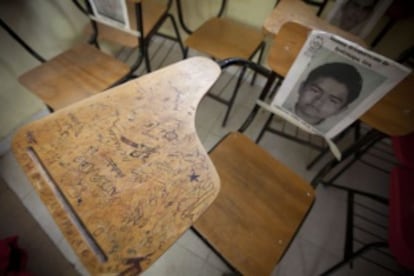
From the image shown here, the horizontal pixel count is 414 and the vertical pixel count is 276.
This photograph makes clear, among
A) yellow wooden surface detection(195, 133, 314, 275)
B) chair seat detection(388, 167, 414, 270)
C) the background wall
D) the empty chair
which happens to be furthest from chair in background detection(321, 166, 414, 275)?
the empty chair

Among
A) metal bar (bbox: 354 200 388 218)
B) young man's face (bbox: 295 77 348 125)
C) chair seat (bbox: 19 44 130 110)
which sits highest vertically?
young man's face (bbox: 295 77 348 125)

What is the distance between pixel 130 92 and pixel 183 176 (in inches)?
12.1

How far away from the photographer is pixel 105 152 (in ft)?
1.83

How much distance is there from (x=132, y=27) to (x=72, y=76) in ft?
1.52

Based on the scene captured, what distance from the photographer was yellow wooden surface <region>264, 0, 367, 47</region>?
1095 mm

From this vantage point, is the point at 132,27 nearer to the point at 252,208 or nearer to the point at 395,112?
the point at 252,208

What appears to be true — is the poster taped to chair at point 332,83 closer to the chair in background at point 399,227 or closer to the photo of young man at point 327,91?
the photo of young man at point 327,91

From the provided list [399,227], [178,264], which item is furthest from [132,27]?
[399,227]

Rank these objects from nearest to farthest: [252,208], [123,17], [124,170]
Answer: [124,170], [252,208], [123,17]

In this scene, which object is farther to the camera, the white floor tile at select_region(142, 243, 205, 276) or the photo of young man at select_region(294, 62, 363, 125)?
the white floor tile at select_region(142, 243, 205, 276)

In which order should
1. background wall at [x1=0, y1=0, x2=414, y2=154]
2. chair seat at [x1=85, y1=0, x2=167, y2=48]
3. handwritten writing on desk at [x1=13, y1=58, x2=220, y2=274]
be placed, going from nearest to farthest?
handwritten writing on desk at [x1=13, y1=58, x2=220, y2=274]
background wall at [x1=0, y1=0, x2=414, y2=154]
chair seat at [x1=85, y1=0, x2=167, y2=48]

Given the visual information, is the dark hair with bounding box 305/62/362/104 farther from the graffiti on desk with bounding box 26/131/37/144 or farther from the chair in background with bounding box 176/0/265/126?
the graffiti on desk with bounding box 26/131/37/144

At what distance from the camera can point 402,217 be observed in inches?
31.4

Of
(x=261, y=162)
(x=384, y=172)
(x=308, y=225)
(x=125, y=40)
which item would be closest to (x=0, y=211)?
(x=125, y=40)
